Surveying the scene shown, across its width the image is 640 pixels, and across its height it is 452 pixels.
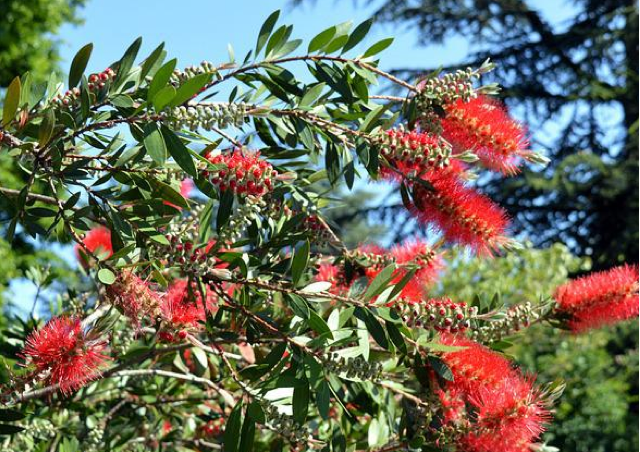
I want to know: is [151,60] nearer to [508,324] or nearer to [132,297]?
[132,297]

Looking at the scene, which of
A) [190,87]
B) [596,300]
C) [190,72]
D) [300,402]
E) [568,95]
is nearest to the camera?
[190,87]

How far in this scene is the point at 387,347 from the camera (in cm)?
112

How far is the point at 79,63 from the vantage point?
3.68 ft

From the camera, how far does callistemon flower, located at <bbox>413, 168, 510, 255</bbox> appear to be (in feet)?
3.95

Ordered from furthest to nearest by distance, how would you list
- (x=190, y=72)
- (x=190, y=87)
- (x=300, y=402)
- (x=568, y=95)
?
(x=568, y=95) → (x=190, y=72) → (x=300, y=402) → (x=190, y=87)

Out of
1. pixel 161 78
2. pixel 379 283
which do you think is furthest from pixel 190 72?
pixel 379 283

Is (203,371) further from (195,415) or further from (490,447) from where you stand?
(490,447)

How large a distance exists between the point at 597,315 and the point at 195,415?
2.96 ft

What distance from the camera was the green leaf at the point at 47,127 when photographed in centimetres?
100

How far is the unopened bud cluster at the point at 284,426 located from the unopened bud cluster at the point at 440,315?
238 millimetres

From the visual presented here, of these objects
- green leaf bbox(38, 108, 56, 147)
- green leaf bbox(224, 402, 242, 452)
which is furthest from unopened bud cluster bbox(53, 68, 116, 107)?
green leaf bbox(224, 402, 242, 452)

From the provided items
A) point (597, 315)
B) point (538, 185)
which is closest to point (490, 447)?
point (597, 315)

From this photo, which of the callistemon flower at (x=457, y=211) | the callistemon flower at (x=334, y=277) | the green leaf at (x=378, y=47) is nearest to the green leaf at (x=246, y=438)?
the callistemon flower at (x=334, y=277)

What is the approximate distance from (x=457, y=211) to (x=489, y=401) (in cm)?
31
